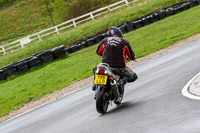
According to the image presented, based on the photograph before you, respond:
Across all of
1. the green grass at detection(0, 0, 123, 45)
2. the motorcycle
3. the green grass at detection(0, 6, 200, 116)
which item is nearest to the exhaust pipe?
the motorcycle

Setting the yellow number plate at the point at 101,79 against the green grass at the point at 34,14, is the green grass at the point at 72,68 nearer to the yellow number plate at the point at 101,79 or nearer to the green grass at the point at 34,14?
the yellow number plate at the point at 101,79

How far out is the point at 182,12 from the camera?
30.2m

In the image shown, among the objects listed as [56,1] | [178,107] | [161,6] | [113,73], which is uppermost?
[56,1]

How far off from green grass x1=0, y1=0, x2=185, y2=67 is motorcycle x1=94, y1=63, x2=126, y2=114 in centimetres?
2497

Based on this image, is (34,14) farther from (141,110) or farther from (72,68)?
(141,110)

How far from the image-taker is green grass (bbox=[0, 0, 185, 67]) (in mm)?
34062

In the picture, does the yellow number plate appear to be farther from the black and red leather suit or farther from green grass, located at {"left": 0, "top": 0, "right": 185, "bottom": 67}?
green grass, located at {"left": 0, "top": 0, "right": 185, "bottom": 67}

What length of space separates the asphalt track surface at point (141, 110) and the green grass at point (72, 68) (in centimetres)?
346

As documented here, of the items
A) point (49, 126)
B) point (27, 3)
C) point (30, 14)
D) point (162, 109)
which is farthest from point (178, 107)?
point (27, 3)

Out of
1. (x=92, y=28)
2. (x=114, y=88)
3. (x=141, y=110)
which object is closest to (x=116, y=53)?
(x=114, y=88)

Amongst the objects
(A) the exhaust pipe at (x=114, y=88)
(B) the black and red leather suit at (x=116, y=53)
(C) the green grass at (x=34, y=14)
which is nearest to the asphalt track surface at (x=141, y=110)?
(A) the exhaust pipe at (x=114, y=88)

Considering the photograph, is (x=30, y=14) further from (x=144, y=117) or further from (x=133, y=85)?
(x=144, y=117)

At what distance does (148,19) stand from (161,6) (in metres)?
5.74

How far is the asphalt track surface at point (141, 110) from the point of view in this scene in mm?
6492
